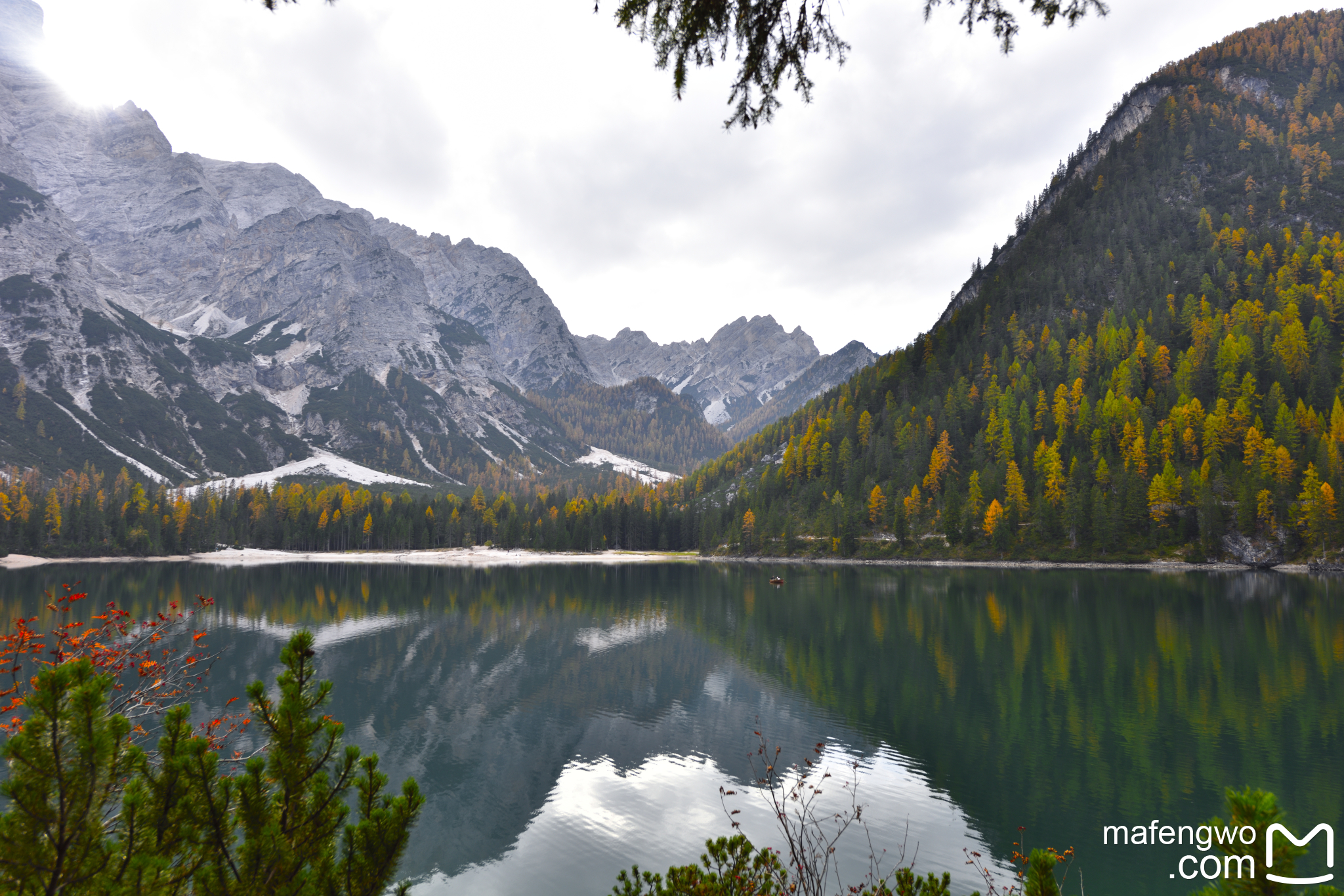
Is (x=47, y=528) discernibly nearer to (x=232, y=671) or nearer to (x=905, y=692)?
(x=232, y=671)

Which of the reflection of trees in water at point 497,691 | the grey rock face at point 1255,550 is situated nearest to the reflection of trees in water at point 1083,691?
the reflection of trees in water at point 497,691

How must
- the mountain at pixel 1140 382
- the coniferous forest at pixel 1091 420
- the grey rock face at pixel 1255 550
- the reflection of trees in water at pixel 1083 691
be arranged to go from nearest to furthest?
the reflection of trees in water at pixel 1083 691 → the grey rock face at pixel 1255 550 → the mountain at pixel 1140 382 → the coniferous forest at pixel 1091 420

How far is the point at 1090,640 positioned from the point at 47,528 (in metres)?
190

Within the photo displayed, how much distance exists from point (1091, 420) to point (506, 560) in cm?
13516

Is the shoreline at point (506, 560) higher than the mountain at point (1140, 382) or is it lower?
lower

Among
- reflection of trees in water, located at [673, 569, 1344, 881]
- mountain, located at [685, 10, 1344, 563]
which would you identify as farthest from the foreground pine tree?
mountain, located at [685, 10, 1344, 563]

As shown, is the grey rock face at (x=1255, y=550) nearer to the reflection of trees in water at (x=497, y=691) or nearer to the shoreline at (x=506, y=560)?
the shoreline at (x=506, y=560)

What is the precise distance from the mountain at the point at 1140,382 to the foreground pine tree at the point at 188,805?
112595mm

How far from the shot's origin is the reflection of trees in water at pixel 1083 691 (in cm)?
1816

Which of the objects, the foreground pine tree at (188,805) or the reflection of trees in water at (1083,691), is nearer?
the foreground pine tree at (188,805)

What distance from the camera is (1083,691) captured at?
91.8 ft

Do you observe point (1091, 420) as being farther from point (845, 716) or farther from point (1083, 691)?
point (845, 716)

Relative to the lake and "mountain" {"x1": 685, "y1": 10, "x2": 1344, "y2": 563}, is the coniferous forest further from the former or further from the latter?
the lake

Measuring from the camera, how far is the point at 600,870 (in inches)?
627
